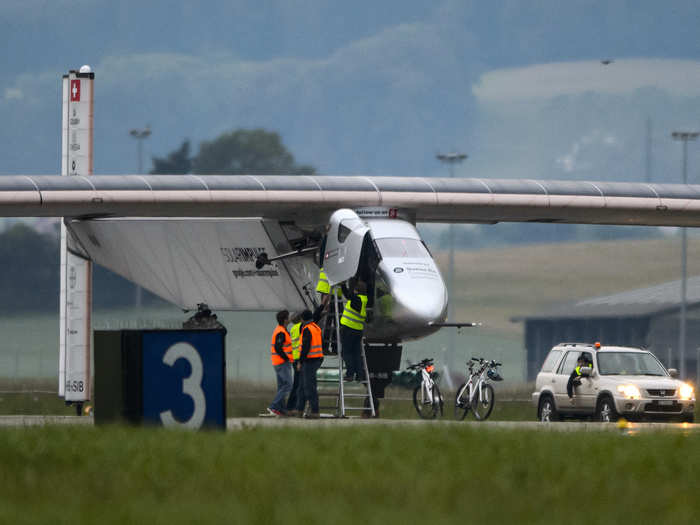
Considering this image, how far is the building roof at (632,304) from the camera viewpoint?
79562 millimetres

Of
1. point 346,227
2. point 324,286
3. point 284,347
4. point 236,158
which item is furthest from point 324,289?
point 236,158

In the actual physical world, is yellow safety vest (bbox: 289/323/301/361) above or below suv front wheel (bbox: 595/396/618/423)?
above

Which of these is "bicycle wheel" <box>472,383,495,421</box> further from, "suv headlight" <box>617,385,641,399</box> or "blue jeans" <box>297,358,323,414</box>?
"blue jeans" <box>297,358,323,414</box>

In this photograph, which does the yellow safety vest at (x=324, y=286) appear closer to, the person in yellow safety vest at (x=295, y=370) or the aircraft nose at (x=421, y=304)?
the aircraft nose at (x=421, y=304)

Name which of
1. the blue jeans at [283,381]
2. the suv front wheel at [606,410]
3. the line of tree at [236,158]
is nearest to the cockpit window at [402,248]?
the blue jeans at [283,381]

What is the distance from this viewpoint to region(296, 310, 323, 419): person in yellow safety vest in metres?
21.8

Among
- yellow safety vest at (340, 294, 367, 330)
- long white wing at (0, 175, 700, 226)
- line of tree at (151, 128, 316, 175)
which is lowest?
yellow safety vest at (340, 294, 367, 330)

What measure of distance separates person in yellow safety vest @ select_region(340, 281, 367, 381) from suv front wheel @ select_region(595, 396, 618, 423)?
13.8 ft

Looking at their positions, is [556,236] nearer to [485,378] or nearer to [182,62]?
→ [182,62]

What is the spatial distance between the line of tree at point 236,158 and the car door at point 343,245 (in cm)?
8699

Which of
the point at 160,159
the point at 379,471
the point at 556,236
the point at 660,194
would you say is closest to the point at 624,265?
the point at 556,236

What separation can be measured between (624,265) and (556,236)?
69.1ft

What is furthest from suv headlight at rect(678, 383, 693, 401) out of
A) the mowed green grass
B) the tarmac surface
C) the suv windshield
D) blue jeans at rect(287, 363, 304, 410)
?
the mowed green grass

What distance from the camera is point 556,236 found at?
377ft
